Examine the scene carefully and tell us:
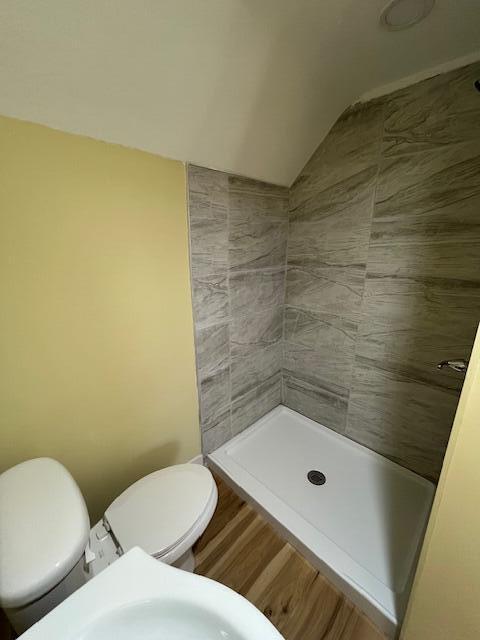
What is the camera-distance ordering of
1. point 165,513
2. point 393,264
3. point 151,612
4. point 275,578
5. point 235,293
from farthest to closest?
point 235,293 → point 393,264 → point 275,578 → point 165,513 → point 151,612

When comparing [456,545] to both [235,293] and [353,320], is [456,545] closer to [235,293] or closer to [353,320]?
[353,320]

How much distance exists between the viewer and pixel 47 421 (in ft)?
2.94

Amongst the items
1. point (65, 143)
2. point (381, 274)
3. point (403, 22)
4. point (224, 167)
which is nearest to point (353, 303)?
point (381, 274)

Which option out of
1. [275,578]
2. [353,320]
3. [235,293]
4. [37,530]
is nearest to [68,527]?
[37,530]

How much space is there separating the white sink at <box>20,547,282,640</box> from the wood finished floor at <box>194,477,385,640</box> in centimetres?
65

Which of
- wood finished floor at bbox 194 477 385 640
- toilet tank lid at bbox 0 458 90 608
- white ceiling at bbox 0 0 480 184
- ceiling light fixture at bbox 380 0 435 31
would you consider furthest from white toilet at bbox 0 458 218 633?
ceiling light fixture at bbox 380 0 435 31

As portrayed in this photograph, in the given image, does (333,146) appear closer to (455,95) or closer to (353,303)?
(455,95)

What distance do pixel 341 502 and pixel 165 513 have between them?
91cm

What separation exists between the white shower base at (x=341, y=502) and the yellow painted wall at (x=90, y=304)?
60 cm

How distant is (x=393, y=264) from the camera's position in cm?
126

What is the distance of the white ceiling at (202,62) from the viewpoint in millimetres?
602

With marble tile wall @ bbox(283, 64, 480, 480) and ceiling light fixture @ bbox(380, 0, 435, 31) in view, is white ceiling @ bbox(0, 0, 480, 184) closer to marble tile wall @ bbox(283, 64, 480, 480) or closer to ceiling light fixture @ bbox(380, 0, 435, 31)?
ceiling light fixture @ bbox(380, 0, 435, 31)

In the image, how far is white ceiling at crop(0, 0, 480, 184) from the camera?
0.60m

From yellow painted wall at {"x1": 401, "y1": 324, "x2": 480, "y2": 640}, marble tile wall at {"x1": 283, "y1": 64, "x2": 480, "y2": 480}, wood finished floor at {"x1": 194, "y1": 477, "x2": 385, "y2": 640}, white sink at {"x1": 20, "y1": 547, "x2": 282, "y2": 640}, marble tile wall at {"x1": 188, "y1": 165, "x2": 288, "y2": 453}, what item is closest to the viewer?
white sink at {"x1": 20, "y1": 547, "x2": 282, "y2": 640}
